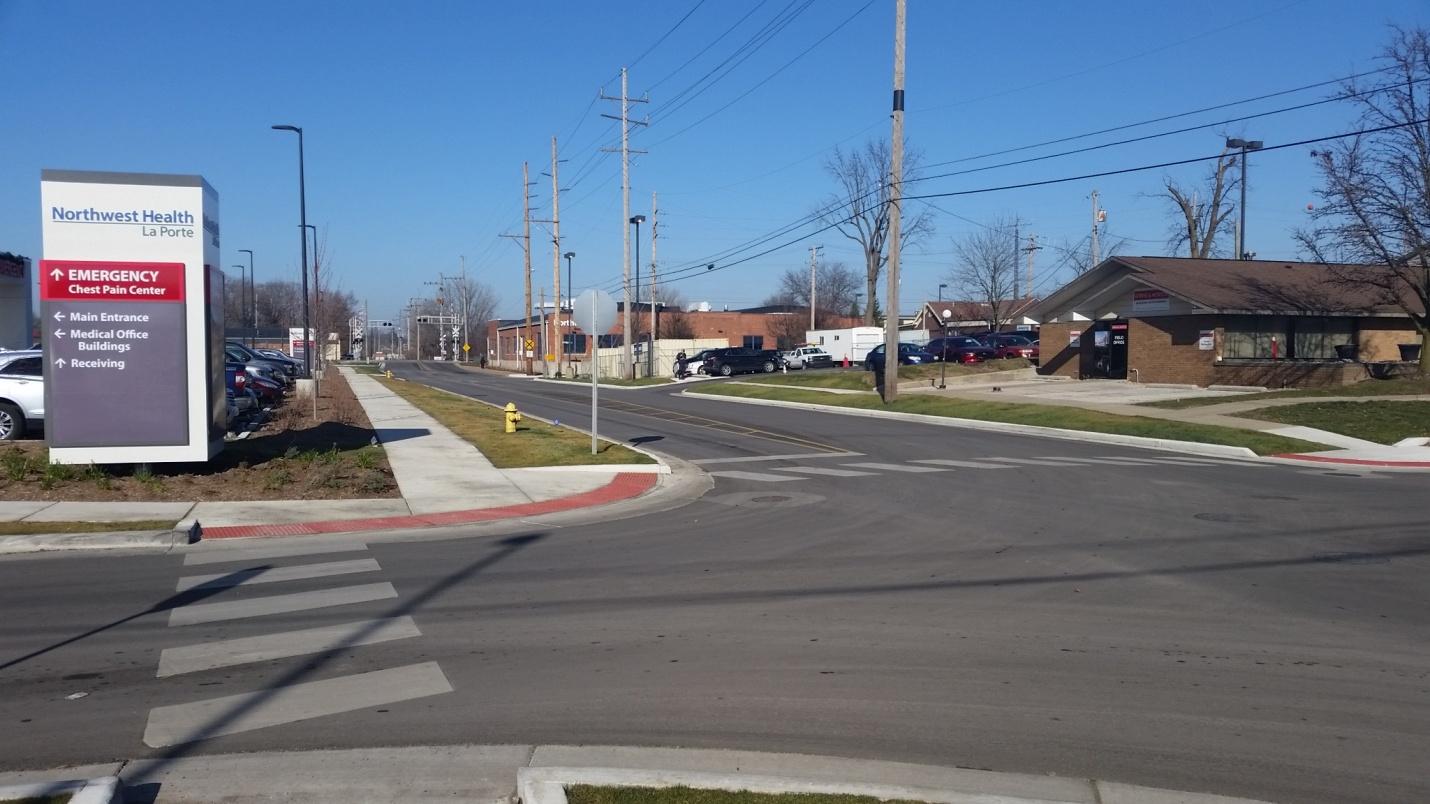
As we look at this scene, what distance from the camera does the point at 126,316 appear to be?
47.6 feet

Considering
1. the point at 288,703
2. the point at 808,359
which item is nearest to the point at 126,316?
the point at 288,703

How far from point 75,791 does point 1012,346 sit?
53.0 meters

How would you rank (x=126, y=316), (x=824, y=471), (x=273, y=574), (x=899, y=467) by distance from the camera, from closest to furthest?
(x=273, y=574)
(x=126, y=316)
(x=824, y=471)
(x=899, y=467)

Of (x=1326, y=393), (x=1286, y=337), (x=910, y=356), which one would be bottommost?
(x=1326, y=393)

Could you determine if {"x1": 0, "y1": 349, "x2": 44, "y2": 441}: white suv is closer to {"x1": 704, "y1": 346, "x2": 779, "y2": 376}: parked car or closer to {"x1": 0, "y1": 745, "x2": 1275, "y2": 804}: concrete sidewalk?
{"x1": 0, "y1": 745, "x2": 1275, "y2": 804}: concrete sidewalk

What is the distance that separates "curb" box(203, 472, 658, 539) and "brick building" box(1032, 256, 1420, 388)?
26817mm

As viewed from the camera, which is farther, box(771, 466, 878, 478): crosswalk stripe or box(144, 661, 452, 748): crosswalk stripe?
box(771, 466, 878, 478): crosswalk stripe

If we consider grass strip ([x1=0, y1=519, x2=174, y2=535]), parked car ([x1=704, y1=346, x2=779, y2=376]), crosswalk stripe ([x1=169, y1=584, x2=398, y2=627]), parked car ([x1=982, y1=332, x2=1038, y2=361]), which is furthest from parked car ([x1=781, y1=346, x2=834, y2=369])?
crosswalk stripe ([x1=169, y1=584, x2=398, y2=627])

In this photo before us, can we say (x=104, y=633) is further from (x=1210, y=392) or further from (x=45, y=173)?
(x=1210, y=392)

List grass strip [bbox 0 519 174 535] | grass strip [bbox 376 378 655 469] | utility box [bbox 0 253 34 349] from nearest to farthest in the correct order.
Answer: grass strip [bbox 0 519 174 535] < grass strip [bbox 376 378 655 469] < utility box [bbox 0 253 34 349]

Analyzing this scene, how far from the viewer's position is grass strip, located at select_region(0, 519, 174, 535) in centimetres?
1160

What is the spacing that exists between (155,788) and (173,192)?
11479 mm

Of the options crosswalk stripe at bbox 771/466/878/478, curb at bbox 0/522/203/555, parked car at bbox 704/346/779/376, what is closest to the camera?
curb at bbox 0/522/203/555

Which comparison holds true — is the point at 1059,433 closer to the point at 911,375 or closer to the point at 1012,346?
the point at 911,375
